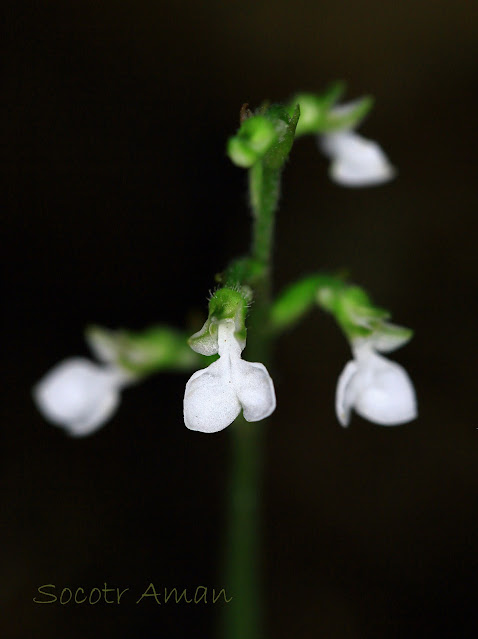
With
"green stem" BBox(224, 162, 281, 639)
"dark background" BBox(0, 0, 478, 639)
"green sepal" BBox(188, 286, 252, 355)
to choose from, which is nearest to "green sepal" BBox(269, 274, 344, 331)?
"green stem" BBox(224, 162, 281, 639)

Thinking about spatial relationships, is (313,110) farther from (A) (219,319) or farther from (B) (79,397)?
(B) (79,397)

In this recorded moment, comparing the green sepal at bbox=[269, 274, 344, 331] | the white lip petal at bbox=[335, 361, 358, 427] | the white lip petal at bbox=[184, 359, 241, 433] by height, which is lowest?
the white lip petal at bbox=[184, 359, 241, 433]

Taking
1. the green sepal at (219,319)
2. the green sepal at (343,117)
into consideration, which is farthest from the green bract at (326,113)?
the green sepal at (219,319)

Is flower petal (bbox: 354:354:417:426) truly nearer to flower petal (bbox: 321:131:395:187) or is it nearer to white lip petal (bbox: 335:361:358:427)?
white lip petal (bbox: 335:361:358:427)

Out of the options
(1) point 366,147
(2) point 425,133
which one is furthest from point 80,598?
(2) point 425,133

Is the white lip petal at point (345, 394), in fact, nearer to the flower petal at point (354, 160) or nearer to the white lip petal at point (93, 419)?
the flower petal at point (354, 160)

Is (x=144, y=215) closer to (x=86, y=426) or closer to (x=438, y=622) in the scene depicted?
(x=86, y=426)
